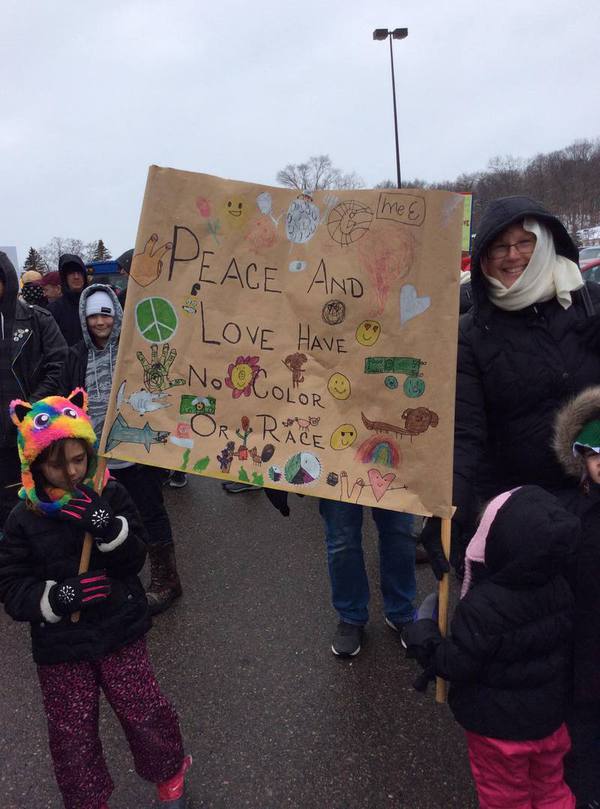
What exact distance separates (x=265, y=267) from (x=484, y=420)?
2.94 ft

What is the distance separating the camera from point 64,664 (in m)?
1.72

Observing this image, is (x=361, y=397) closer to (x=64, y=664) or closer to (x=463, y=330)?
(x=463, y=330)

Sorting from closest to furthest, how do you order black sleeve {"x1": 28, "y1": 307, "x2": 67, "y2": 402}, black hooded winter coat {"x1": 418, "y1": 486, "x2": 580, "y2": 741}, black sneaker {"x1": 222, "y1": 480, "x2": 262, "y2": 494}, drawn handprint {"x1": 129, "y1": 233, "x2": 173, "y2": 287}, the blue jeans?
black hooded winter coat {"x1": 418, "y1": 486, "x2": 580, "y2": 741} → drawn handprint {"x1": 129, "y1": 233, "x2": 173, "y2": 287} → the blue jeans → black sleeve {"x1": 28, "y1": 307, "x2": 67, "y2": 402} → black sneaker {"x1": 222, "y1": 480, "x2": 262, "y2": 494}

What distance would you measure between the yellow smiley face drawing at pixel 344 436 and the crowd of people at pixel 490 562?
0.37 metres

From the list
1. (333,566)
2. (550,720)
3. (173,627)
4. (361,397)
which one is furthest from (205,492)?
(550,720)

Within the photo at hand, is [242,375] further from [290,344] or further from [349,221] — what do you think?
[349,221]

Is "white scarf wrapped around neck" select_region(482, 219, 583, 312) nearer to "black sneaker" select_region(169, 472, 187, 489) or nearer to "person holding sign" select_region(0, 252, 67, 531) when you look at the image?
"person holding sign" select_region(0, 252, 67, 531)

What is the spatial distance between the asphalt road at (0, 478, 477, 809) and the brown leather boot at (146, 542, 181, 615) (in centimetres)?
8

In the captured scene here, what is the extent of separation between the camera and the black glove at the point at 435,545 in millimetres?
1677

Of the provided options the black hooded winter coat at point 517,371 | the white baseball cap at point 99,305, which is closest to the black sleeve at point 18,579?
the black hooded winter coat at point 517,371

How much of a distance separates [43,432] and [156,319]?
49 centimetres

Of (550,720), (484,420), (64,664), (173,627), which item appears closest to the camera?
(550,720)

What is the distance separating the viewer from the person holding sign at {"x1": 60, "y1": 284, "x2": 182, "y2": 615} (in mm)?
2965

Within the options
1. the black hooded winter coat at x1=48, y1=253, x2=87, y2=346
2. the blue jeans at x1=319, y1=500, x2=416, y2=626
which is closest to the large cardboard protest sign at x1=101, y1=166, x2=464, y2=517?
the blue jeans at x1=319, y1=500, x2=416, y2=626
